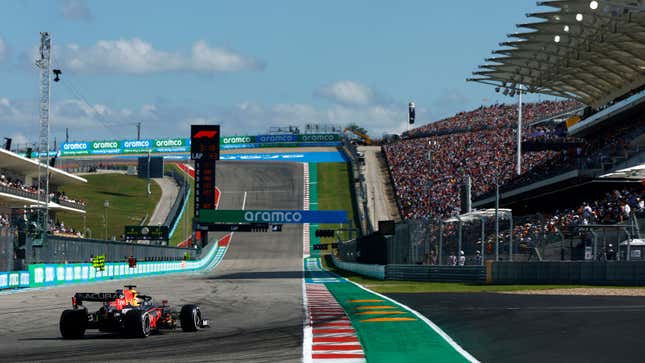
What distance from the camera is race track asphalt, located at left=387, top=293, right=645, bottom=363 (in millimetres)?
12047

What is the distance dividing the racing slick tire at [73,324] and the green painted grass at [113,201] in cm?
6788

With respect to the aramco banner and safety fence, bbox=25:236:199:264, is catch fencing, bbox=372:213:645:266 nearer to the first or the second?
safety fence, bbox=25:236:199:264

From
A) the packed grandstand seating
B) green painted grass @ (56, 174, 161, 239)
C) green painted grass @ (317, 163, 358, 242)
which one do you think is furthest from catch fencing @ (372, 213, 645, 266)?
green painted grass @ (56, 174, 161, 239)

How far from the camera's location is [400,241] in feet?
126

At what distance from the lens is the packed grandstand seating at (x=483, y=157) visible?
5356 centimetres

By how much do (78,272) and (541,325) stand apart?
29.5 m

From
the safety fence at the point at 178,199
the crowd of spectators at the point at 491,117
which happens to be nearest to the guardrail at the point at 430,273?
the safety fence at the point at 178,199

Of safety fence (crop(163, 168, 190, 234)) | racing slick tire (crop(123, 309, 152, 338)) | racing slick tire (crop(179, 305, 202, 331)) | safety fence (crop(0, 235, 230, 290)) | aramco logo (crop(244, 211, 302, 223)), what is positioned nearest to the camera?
racing slick tire (crop(123, 309, 152, 338))

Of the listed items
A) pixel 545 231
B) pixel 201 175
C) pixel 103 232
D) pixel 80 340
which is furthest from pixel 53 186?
pixel 80 340

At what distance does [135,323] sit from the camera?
1492 cm

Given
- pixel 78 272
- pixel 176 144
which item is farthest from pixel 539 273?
pixel 176 144

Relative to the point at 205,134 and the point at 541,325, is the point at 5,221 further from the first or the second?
the point at 541,325

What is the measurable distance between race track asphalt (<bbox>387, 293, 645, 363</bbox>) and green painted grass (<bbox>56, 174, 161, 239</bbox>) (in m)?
64.3

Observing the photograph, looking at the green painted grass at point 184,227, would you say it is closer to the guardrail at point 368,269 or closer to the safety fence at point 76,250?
the safety fence at point 76,250
